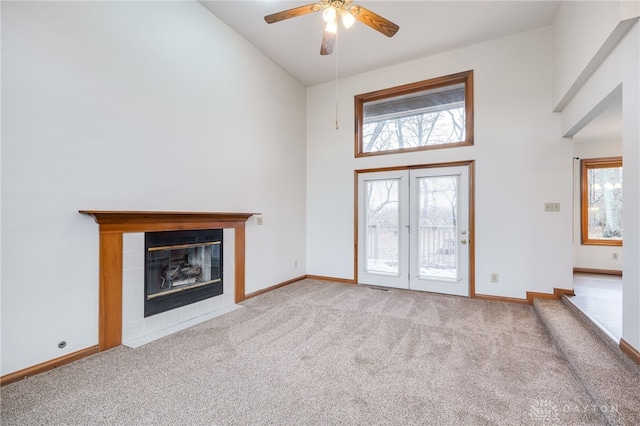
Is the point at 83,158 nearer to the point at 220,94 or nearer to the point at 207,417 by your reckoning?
the point at 220,94

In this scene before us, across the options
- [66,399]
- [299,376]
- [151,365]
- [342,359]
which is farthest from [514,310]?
[66,399]

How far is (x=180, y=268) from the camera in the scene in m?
3.10

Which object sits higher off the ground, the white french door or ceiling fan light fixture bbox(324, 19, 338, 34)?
ceiling fan light fixture bbox(324, 19, 338, 34)

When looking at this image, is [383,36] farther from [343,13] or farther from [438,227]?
[438,227]

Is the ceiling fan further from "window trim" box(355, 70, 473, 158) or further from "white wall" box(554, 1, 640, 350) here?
"window trim" box(355, 70, 473, 158)

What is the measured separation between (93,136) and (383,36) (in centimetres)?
352

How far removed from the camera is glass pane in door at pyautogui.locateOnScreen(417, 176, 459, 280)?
161 inches

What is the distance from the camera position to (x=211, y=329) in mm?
2840

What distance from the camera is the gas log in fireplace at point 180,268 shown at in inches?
109

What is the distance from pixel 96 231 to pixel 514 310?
177 inches

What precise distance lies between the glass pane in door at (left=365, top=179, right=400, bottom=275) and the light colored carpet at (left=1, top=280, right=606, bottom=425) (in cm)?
152

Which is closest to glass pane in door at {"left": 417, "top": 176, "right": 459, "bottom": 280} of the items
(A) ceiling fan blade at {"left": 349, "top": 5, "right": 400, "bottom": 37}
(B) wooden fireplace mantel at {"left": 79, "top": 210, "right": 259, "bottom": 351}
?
(A) ceiling fan blade at {"left": 349, "top": 5, "right": 400, "bottom": 37}

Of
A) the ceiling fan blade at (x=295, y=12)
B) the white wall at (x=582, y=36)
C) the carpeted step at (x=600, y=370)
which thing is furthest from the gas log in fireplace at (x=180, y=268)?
the white wall at (x=582, y=36)

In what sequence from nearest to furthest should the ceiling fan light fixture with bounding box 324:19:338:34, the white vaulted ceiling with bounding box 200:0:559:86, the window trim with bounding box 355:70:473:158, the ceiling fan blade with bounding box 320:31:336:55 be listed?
the ceiling fan light fixture with bounding box 324:19:338:34
the ceiling fan blade with bounding box 320:31:336:55
the white vaulted ceiling with bounding box 200:0:559:86
the window trim with bounding box 355:70:473:158
